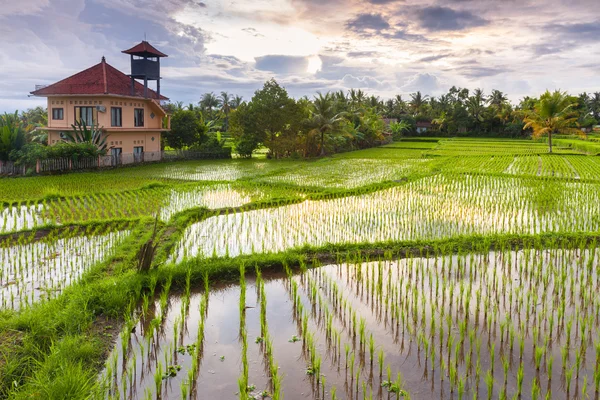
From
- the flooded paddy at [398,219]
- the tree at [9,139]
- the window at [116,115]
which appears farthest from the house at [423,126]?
the tree at [9,139]

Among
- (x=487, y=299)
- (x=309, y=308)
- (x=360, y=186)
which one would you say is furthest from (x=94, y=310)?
(x=360, y=186)

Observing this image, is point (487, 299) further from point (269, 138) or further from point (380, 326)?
point (269, 138)

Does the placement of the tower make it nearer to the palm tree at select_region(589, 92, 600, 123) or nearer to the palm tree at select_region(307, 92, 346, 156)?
the palm tree at select_region(307, 92, 346, 156)

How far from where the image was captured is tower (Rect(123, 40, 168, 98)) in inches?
929

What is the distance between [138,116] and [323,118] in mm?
10405

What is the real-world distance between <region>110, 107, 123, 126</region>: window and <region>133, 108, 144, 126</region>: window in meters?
1.00

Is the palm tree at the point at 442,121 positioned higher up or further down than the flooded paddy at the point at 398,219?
higher up

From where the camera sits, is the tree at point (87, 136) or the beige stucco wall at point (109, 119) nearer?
the tree at point (87, 136)

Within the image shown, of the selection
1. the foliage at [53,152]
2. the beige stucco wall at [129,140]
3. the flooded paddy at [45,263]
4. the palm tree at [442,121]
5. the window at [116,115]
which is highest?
the palm tree at [442,121]

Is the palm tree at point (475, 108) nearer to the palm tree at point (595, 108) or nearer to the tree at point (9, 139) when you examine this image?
the palm tree at point (595, 108)

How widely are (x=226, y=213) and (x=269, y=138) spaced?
1759 centimetres

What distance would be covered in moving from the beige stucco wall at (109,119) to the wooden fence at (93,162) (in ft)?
2.68

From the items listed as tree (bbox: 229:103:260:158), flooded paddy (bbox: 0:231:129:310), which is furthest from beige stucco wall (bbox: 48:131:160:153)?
flooded paddy (bbox: 0:231:129:310)

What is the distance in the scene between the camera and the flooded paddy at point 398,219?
28.9ft
